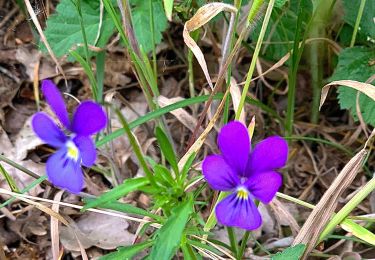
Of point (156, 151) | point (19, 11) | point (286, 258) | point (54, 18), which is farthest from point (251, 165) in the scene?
point (19, 11)

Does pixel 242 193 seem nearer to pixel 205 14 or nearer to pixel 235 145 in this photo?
pixel 235 145

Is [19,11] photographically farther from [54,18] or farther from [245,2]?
[245,2]

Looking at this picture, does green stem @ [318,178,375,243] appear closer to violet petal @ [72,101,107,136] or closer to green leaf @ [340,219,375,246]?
green leaf @ [340,219,375,246]

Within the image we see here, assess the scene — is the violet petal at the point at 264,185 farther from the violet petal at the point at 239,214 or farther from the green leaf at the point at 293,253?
the green leaf at the point at 293,253

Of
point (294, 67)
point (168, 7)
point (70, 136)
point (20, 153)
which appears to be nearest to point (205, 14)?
point (168, 7)

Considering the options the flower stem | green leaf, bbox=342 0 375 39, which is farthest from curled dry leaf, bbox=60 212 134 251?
green leaf, bbox=342 0 375 39

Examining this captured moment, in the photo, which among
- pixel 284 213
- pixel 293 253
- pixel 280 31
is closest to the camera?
pixel 293 253
